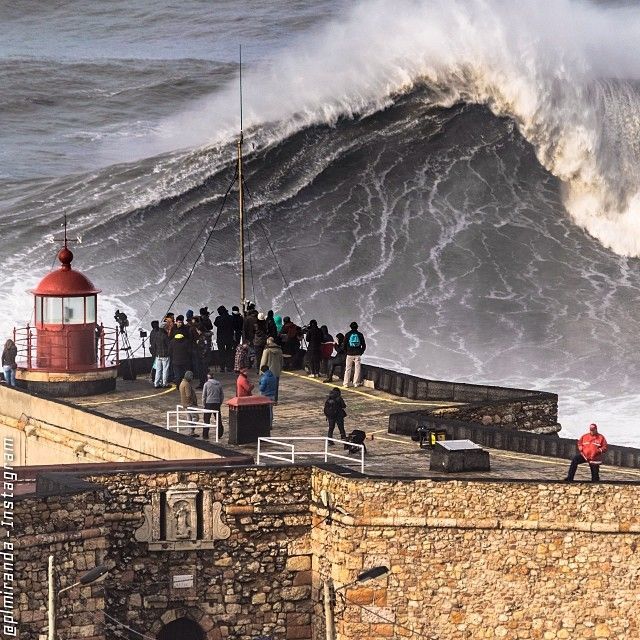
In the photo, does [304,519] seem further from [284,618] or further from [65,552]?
[65,552]

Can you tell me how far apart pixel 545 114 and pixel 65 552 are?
1401 inches

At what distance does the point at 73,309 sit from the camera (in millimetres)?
33156

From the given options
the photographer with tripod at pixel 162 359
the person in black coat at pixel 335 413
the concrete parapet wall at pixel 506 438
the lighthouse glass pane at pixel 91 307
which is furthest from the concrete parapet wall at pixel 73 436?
the concrete parapet wall at pixel 506 438

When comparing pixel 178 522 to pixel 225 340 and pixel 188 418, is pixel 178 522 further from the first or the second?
pixel 225 340

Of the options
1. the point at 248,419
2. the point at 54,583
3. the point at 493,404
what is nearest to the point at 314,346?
the point at 493,404

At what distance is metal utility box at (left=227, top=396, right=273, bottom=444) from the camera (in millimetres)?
28453

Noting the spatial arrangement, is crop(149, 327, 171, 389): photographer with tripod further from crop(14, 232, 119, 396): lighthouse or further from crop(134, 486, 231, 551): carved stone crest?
crop(134, 486, 231, 551): carved stone crest

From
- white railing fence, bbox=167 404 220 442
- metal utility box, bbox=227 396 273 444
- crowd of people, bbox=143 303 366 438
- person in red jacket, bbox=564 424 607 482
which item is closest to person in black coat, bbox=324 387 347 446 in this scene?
metal utility box, bbox=227 396 273 444

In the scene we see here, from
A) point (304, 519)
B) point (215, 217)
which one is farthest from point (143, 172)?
point (304, 519)

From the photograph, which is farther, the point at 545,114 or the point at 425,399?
the point at 545,114

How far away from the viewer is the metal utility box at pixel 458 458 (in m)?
26.5

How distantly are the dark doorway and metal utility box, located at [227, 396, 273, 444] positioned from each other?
334 centimetres

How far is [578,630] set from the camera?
25109 mm

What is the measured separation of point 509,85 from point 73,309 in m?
28.6
